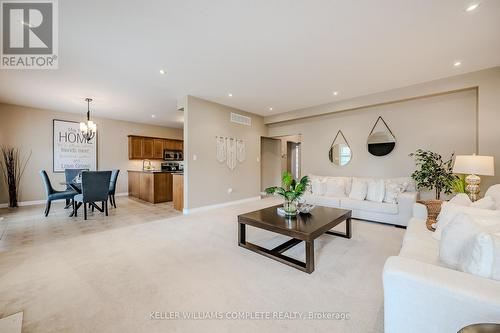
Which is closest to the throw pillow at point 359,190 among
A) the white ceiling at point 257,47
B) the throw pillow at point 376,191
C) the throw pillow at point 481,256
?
the throw pillow at point 376,191

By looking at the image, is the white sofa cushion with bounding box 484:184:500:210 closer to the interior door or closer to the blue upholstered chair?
the interior door

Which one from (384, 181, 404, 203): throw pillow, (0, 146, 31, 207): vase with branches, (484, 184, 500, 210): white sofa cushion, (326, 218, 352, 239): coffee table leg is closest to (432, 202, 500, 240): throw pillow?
(484, 184, 500, 210): white sofa cushion

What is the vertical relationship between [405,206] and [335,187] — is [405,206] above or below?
below

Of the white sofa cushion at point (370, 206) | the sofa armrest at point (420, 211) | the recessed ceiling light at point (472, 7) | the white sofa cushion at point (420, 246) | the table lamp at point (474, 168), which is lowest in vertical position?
the white sofa cushion at point (370, 206)

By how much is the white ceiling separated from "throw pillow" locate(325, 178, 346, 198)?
6.43ft

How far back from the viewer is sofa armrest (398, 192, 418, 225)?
11.3 ft

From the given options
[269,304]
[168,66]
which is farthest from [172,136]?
[269,304]

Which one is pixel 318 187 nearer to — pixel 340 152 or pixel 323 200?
pixel 323 200

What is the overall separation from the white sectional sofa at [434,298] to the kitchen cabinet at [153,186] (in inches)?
229

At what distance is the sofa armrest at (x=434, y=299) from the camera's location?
0.89m

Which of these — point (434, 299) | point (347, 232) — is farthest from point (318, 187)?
point (434, 299)

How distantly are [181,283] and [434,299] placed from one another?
1.89m

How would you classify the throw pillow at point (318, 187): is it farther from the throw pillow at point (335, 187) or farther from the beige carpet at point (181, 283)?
the beige carpet at point (181, 283)

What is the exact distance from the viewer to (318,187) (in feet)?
15.3
